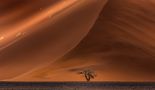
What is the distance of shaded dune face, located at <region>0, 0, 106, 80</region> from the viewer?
2178 millimetres

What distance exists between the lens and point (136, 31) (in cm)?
238

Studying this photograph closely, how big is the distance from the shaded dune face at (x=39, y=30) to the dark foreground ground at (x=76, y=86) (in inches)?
2.3

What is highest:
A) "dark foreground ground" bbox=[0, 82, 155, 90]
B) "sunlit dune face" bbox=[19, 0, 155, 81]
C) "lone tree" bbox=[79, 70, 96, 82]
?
"sunlit dune face" bbox=[19, 0, 155, 81]

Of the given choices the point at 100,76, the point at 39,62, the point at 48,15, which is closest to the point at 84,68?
the point at 100,76

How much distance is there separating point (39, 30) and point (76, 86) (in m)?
0.39

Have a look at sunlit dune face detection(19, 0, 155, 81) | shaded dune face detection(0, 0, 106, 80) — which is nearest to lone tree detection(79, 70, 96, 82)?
sunlit dune face detection(19, 0, 155, 81)

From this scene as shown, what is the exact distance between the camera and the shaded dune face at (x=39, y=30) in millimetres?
2178

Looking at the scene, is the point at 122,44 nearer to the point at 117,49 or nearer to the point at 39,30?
the point at 117,49

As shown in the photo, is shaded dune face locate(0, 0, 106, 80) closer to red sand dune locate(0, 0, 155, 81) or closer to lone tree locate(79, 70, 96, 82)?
red sand dune locate(0, 0, 155, 81)

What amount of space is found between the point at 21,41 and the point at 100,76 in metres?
0.48

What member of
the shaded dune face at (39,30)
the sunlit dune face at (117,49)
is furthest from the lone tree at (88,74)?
the shaded dune face at (39,30)

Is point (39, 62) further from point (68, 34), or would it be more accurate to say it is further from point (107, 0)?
point (107, 0)

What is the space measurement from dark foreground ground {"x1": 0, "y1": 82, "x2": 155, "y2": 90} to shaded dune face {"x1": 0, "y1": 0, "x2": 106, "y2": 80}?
2.3 inches

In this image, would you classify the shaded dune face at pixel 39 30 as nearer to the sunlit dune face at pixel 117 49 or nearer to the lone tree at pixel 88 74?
the sunlit dune face at pixel 117 49
